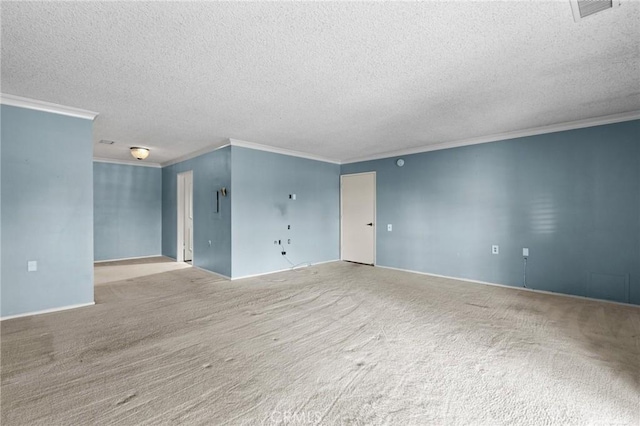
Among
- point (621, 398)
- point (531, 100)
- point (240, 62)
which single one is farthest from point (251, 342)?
point (531, 100)

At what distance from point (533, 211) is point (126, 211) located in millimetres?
8514

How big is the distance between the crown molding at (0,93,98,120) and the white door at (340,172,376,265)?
4.84 meters

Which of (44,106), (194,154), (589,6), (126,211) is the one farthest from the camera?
(126,211)

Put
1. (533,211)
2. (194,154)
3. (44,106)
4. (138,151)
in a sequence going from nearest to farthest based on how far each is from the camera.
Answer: (44,106) → (533,211) → (138,151) → (194,154)

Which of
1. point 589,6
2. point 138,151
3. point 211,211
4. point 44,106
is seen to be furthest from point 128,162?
point 589,6

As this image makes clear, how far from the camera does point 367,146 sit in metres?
5.47

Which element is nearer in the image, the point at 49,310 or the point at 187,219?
the point at 49,310

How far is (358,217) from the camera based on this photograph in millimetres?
6641

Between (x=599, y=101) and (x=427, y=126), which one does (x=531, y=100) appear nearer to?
(x=599, y=101)

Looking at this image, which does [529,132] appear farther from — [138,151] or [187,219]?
[187,219]

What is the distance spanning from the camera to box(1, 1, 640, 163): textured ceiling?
5.94 ft

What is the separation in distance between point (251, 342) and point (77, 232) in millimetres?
2767

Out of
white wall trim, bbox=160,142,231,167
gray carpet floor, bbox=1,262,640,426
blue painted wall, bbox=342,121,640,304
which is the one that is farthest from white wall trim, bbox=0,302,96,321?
blue painted wall, bbox=342,121,640,304

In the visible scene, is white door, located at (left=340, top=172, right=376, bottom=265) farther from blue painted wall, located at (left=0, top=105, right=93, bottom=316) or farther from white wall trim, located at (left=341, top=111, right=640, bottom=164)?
blue painted wall, located at (left=0, top=105, right=93, bottom=316)
